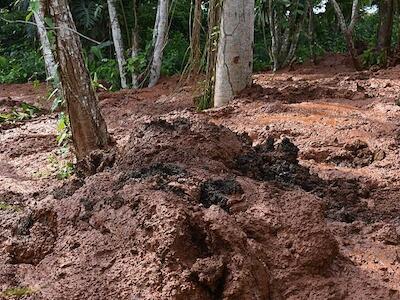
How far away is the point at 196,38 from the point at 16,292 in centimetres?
360

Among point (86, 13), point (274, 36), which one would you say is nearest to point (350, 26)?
point (274, 36)

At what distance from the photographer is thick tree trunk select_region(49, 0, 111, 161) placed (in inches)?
138

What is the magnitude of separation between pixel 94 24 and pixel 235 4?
6.41 m

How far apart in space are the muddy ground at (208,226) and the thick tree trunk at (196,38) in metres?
1.93

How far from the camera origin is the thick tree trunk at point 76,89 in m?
3.51

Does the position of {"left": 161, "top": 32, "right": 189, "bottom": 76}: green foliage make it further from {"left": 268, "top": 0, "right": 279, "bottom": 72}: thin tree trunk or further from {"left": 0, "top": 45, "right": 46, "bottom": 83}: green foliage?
{"left": 0, "top": 45, "right": 46, "bottom": 83}: green foliage

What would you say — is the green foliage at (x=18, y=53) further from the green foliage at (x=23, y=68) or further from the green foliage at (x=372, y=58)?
the green foliage at (x=372, y=58)

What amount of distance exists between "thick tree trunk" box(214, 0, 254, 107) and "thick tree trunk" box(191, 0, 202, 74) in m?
0.20

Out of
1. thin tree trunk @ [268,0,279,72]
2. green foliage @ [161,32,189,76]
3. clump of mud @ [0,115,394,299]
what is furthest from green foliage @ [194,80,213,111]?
green foliage @ [161,32,189,76]

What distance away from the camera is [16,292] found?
1.76 m

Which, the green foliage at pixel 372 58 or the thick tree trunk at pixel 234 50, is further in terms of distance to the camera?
the green foliage at pixel 372 58

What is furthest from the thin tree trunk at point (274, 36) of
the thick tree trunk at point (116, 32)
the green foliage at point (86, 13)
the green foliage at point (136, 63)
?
the green foliage at point (86, 13)

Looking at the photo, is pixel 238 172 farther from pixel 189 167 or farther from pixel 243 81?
pixel 243 81

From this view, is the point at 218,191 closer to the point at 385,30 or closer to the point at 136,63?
the point at 385,30
